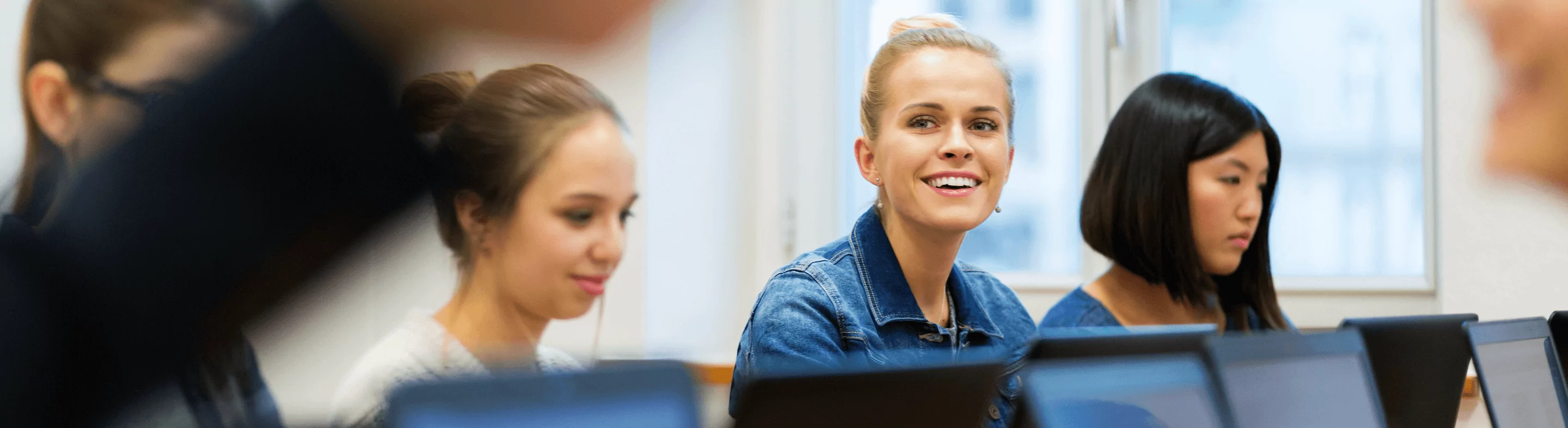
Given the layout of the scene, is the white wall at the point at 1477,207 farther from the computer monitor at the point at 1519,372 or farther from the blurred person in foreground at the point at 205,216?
the blurred person in foreground at the point at 205,216

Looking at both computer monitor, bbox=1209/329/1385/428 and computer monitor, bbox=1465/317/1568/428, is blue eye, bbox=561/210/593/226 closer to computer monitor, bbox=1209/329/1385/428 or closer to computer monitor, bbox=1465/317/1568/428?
computer monitor, bbox=1209/329/1385/428

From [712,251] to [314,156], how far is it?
1.84ft

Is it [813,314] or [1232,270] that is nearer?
[813,314]

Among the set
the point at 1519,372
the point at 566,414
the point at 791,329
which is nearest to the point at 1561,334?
the point at 1519,372

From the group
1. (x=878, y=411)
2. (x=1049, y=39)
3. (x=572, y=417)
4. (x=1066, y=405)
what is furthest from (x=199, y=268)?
(x=1049, y=39)

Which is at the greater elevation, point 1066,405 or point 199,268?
point 199,268

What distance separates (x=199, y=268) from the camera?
0.69 m

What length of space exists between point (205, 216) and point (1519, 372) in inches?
46.9

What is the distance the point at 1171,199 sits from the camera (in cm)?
141

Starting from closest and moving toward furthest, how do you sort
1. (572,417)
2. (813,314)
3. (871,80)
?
(572,417), (813,314), (871,80)

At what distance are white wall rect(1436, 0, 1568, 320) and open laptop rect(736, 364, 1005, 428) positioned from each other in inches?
70.5

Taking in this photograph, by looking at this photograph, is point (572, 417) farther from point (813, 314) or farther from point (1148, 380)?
point (813, 314)

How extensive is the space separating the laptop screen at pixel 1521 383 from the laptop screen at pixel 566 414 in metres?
0.89

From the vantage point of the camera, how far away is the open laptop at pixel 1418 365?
1.17 metres
